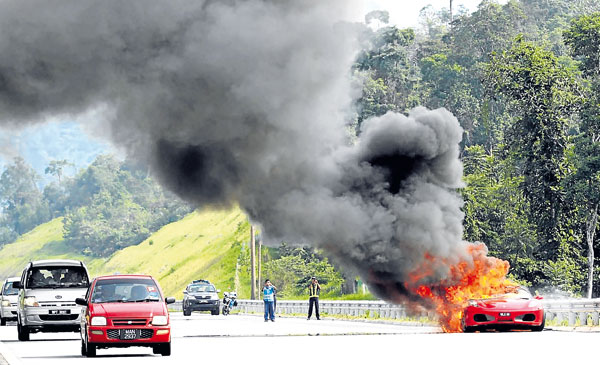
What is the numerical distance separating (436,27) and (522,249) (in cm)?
10348

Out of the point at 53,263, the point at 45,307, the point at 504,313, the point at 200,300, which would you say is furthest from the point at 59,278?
the point at 200,300

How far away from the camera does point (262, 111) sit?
33.0 metres

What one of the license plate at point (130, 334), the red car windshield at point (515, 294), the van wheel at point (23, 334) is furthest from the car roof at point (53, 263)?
the red car windshield at point (515, 294)

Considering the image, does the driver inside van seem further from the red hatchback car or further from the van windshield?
the red hatchback car

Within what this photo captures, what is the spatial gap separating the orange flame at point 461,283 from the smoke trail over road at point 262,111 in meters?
0.26

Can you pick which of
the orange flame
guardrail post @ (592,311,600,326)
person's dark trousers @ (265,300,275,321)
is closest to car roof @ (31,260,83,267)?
the orange flame

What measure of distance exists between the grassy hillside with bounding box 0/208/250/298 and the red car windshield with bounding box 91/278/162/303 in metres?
73.9

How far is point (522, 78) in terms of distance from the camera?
56.5 m

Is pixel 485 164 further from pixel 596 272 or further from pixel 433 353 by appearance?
pixel 433 353

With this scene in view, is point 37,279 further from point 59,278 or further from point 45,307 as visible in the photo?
point 45,307

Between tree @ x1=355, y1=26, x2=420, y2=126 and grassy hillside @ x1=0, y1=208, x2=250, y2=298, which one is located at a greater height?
tree @ x1=355, y1=26, x2=420, y2=126

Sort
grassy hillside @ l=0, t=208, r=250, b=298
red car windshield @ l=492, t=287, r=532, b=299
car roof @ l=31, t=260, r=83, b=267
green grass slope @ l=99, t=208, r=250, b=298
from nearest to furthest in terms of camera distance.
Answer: red car windshield @ l=492, t=287, r=532, b=299 < car roof @ l=31, t=260, r=83, b=267 < grassy hillside @ l=0, t=208, r=250, b=298 < green grass slope @ l=99, t=208, r=250, b=298

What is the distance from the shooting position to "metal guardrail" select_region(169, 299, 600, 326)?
112 ft

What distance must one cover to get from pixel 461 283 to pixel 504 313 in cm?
227
